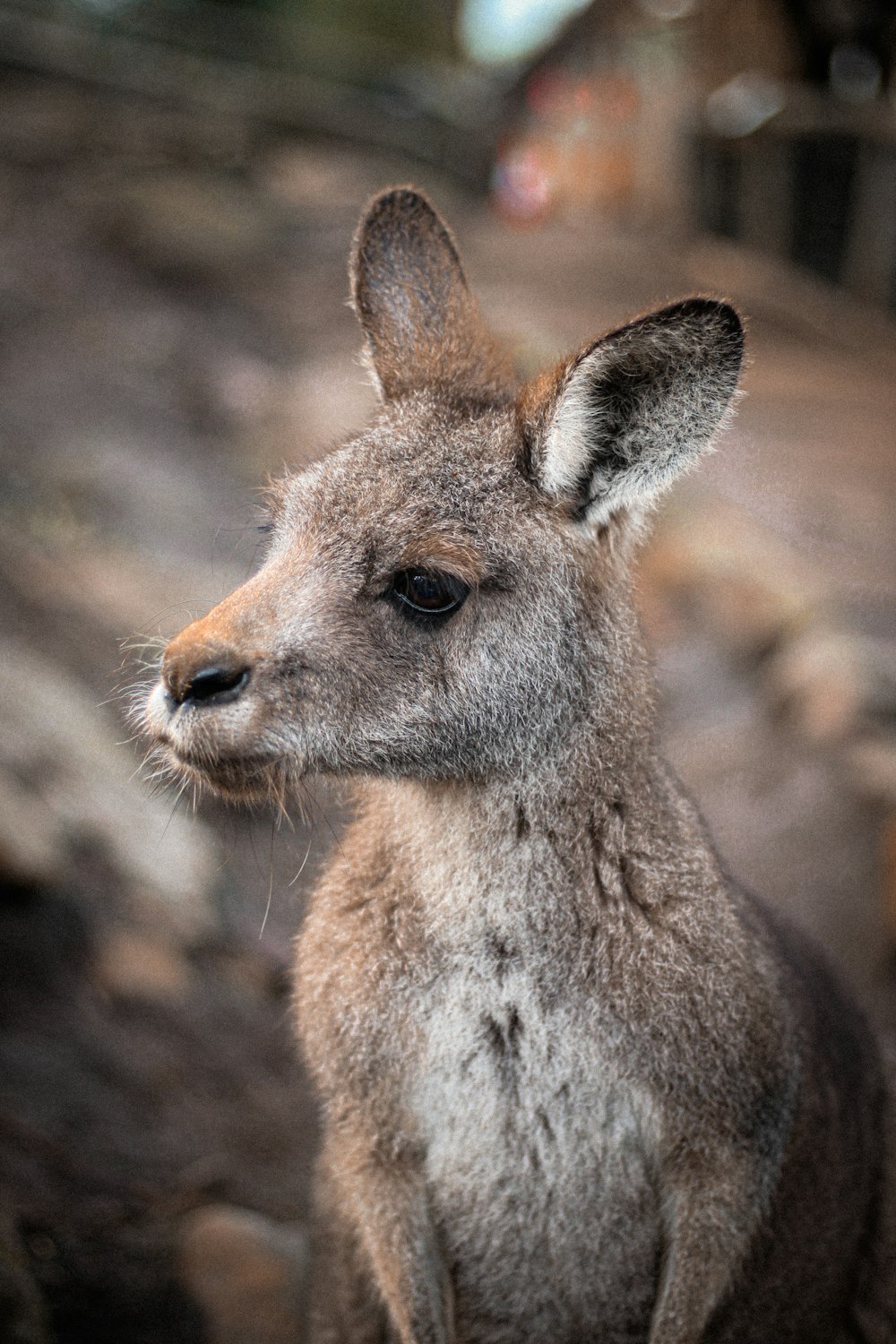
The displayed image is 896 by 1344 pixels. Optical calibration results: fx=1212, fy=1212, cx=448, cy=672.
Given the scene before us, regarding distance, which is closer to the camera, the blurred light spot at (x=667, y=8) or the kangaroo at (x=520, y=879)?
the kangaroo at (x=520, y=879)

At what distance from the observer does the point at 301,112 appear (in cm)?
1738

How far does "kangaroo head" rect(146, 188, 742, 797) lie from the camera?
93.0 inches

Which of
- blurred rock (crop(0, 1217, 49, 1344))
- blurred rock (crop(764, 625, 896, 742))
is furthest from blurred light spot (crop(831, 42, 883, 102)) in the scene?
blurred rock (crop(0, 1217, 49, 1344))

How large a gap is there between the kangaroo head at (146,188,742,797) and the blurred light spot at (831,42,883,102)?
14415 mm

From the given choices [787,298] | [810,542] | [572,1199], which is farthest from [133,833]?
[787,298]

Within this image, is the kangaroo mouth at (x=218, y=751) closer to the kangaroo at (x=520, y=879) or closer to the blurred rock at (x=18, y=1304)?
the kangaroo at (x=520, y=879)

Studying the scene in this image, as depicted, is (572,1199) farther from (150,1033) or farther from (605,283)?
(605,283)

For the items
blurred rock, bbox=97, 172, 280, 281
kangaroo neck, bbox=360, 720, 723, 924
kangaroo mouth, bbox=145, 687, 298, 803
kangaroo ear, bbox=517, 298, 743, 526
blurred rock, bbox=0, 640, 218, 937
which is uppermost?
blurred rock, bbox=97, 172, 280, 281

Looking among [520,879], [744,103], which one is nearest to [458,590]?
[520,879]

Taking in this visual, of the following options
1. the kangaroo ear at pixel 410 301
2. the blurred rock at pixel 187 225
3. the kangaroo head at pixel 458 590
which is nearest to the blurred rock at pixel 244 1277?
the kangaroo head at pixel 458 590

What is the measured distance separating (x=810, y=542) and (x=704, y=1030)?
6416mm

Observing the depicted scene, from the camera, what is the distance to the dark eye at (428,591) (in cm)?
250

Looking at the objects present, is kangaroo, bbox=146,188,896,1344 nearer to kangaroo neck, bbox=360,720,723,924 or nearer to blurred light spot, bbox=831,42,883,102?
kangaroo neck, bbox=360,720,723,924

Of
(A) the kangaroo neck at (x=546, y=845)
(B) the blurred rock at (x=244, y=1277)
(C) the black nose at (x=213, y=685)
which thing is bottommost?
(B) the blurred rock at (x=244, y=1277)
